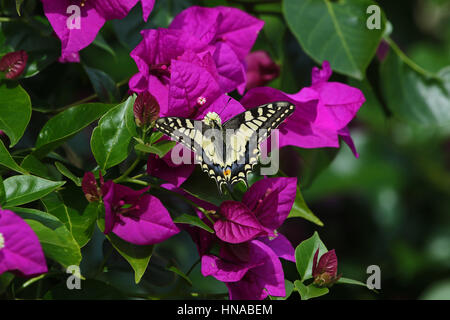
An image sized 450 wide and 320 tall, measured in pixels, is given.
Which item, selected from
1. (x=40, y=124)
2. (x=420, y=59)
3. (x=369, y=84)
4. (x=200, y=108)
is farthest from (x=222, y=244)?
(x=420, y=59)

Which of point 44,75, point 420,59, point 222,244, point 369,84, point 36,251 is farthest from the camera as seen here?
point 420,59

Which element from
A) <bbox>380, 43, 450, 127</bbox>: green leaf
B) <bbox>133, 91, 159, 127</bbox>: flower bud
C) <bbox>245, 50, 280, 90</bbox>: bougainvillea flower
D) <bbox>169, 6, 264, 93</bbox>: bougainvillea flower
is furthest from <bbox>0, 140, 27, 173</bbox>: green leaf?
<bbox>380, 43, 450, 127</bbox>: green leaf

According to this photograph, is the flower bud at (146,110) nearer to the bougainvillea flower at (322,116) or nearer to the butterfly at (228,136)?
the butterfly at (228,136)

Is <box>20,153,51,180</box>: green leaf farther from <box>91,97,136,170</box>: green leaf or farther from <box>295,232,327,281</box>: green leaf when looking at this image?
<box>295,232,327,281</box>: green leaf

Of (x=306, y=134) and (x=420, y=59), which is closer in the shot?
(x=306, y=134)

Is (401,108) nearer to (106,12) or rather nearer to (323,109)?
(323,109)

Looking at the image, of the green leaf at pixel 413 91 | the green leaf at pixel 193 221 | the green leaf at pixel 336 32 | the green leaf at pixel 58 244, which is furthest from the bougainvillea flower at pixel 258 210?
the green leaf at pixel 413 91

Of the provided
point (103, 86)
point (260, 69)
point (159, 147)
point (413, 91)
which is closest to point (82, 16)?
point (103, 86)
